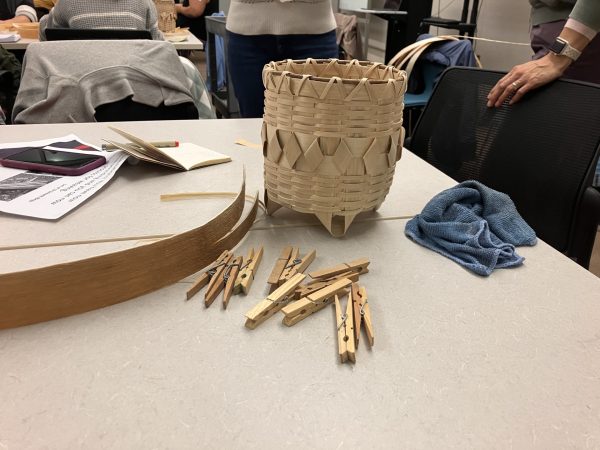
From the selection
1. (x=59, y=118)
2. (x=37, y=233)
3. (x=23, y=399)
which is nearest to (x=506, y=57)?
(x=59, y=118)

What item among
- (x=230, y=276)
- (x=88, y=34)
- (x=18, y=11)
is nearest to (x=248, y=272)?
(x=230, y=276)

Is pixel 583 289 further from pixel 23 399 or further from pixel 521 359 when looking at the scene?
pixel 23 399

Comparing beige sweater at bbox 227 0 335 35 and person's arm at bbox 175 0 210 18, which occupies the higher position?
person's arm at bbox 175 0 210 18

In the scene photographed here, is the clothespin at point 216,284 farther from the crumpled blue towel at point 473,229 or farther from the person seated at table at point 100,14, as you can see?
the person seated at table at point 100,14

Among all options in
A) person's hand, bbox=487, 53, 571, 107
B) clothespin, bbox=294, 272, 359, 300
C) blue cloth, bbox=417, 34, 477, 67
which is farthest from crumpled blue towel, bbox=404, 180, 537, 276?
blue cloth, bbox=417, 34, 477, 67

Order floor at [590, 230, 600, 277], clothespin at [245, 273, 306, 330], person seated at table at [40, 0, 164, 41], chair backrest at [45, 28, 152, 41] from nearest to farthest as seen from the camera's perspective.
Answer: clothespin at [245, 273, 306, 330], floor at [590, 230, 600, 277], chair backrest at [45, 28, 152, 41], person seated at table at [40, 0, 164, 41]

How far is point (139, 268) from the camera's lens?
0.48m

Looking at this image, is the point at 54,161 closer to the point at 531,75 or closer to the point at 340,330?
the point at 340,330

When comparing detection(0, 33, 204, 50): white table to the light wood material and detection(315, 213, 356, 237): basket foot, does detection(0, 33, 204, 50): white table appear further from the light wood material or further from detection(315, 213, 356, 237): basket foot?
the light wood material

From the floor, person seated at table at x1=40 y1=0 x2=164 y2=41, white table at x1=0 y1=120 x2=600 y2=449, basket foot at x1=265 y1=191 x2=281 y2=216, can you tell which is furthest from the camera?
person seated at table at x1=40 y1=0 x2=164 y2=41

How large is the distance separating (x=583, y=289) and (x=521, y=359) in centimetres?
17

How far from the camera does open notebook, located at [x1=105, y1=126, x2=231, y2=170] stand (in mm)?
750

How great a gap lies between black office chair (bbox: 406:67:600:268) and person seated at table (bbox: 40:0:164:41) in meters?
1.62

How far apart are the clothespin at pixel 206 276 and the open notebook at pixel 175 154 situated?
288 mm
